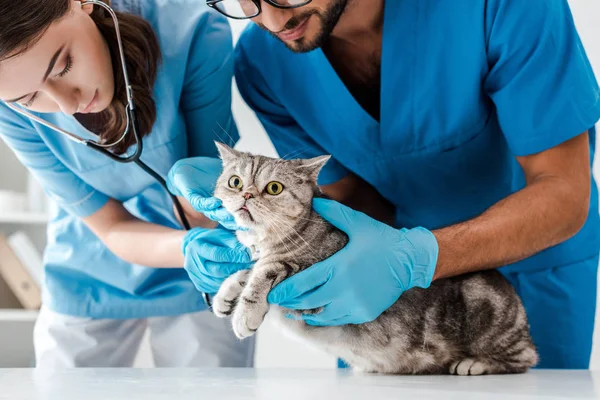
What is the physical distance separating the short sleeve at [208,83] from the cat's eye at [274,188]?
0.34 m

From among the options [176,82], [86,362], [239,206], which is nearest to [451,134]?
[239,206]

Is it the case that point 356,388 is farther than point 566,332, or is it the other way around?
point 566,332

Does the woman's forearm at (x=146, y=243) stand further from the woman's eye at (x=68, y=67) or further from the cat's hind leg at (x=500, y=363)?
the cat's hind leg at (x=500, y=363)

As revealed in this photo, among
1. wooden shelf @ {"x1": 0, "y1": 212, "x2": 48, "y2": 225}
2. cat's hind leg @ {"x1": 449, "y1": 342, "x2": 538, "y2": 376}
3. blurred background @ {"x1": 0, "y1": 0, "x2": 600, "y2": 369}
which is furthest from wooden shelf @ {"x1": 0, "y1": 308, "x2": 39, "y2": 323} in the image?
cat's hind leg @ {"x1": 449, "y1": 342, "x2": 538, "y2": 376}

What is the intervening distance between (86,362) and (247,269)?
0.61 metres

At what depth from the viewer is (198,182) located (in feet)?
4.08

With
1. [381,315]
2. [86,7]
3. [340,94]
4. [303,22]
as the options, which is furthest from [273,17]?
[381,315]

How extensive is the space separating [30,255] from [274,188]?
1734 mm

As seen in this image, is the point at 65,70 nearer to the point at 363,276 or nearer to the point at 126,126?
the point at 126,126

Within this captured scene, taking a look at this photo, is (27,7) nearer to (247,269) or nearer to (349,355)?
(247,269)

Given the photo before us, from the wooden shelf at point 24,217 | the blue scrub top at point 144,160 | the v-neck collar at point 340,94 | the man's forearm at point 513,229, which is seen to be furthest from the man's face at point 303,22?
the wooden shelf at point 24,217

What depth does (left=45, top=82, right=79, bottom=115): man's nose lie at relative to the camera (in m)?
1.04

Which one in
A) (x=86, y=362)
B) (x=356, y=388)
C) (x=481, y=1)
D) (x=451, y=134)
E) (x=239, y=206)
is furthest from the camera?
(x=86, y=362)

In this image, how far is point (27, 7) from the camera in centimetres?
91
